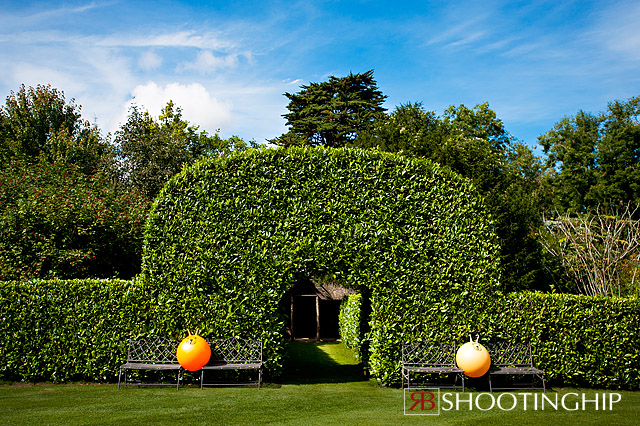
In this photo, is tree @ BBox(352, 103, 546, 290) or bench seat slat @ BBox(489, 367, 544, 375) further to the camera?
tree @ BBox(352, 103, 546, 290)

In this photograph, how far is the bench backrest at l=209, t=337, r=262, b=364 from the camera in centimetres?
851

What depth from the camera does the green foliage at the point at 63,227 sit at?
11164mm

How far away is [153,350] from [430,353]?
5.37 metres

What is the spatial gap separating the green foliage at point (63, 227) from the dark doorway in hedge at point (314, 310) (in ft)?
29.8

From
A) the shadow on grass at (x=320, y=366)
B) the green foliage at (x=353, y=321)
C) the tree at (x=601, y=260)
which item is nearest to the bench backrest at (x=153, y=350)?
the shadow on grass at (x=320, y=366)

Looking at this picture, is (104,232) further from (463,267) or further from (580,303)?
(580,303)

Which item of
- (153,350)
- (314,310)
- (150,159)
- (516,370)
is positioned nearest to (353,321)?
(516,370)

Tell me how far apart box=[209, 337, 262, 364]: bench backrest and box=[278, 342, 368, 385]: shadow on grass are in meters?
0.89

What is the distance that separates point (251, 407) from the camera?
679 centimetres

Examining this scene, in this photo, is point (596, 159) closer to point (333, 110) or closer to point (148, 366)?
point (333, 110)

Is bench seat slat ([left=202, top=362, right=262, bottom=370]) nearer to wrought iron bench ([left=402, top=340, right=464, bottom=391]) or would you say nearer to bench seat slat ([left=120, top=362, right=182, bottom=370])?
bench seat slat ([left=120, top=362, right=182, bottom=370])

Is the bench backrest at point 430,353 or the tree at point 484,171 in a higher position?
the tree at point 484,171

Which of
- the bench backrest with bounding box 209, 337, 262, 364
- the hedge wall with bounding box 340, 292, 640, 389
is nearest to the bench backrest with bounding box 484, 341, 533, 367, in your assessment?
the hedge wall with bounding box 340, 292, 640, 389

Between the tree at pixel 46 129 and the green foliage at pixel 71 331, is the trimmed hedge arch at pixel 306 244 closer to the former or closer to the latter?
the green foliage at pixel 71 331
